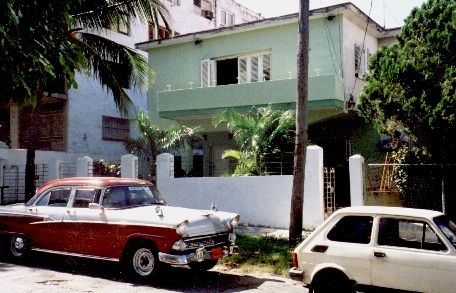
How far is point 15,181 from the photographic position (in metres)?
18.1

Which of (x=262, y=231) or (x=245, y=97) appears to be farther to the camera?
(x=245, y=97)

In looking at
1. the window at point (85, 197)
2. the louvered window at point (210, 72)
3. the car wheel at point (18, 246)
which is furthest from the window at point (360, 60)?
the car wheel at point (18, 246)

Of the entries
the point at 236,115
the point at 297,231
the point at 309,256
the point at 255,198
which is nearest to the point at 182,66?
the point at 236,115

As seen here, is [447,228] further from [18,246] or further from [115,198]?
[18,246]

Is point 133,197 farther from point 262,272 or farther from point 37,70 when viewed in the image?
point 37,70

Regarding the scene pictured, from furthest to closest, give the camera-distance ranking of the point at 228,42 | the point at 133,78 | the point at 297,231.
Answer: the point at 228,42, the point at 133,78, the point at 297,231

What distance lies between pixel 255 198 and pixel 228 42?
8335 mm

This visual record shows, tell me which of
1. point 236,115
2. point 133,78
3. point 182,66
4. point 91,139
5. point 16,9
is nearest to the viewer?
point 16,9

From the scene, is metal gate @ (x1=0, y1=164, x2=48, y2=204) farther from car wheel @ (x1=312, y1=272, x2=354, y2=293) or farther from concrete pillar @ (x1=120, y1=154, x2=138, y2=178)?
car wheel @ (x1=312, y1=272, x2=354, y2=293)

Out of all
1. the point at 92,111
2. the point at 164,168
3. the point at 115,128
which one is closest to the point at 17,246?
the point at 164,168

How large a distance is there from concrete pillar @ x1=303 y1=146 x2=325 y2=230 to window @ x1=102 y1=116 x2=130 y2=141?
1535 cm

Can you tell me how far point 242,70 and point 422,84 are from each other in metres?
8.44

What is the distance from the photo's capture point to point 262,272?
849 cm

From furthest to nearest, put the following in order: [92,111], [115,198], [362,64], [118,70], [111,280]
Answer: [92,111], [362,64], [118,70], [115,198], [111,280]
